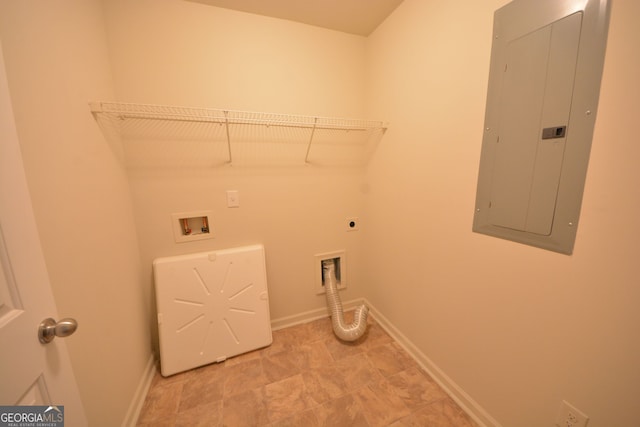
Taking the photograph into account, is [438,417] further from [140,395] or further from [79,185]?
[79,185]

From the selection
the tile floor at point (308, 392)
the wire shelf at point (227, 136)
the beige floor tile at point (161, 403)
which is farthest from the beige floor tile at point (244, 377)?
the wire shelf at point (227, 136)

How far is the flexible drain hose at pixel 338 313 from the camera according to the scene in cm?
171

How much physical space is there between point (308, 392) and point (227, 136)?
172cm

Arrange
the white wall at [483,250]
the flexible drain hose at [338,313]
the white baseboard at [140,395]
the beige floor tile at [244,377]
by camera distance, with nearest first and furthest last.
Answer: the white wall at [483,250] → the white baseboard at [140,395] → the beige floor tile at [244,377] → the flexible drain hose at [338,313]

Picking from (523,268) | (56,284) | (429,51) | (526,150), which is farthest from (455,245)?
(56,284)

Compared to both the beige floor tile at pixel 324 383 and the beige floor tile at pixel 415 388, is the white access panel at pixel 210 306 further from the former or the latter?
the beige floor tile at pixel 415 388

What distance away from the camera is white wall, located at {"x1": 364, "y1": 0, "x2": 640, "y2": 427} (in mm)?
712

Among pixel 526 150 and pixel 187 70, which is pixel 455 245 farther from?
pixel 187 70

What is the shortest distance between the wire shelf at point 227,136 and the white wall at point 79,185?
158 mm

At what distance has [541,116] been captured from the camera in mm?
863

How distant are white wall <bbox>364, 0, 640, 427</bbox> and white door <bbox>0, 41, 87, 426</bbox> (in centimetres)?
162

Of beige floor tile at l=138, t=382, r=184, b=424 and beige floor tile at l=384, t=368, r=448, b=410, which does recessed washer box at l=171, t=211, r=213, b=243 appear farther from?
beige floor tile at l=384, t=368, r=448, b=410

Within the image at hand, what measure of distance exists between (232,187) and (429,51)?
1.52 metres

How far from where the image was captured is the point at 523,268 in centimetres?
97
